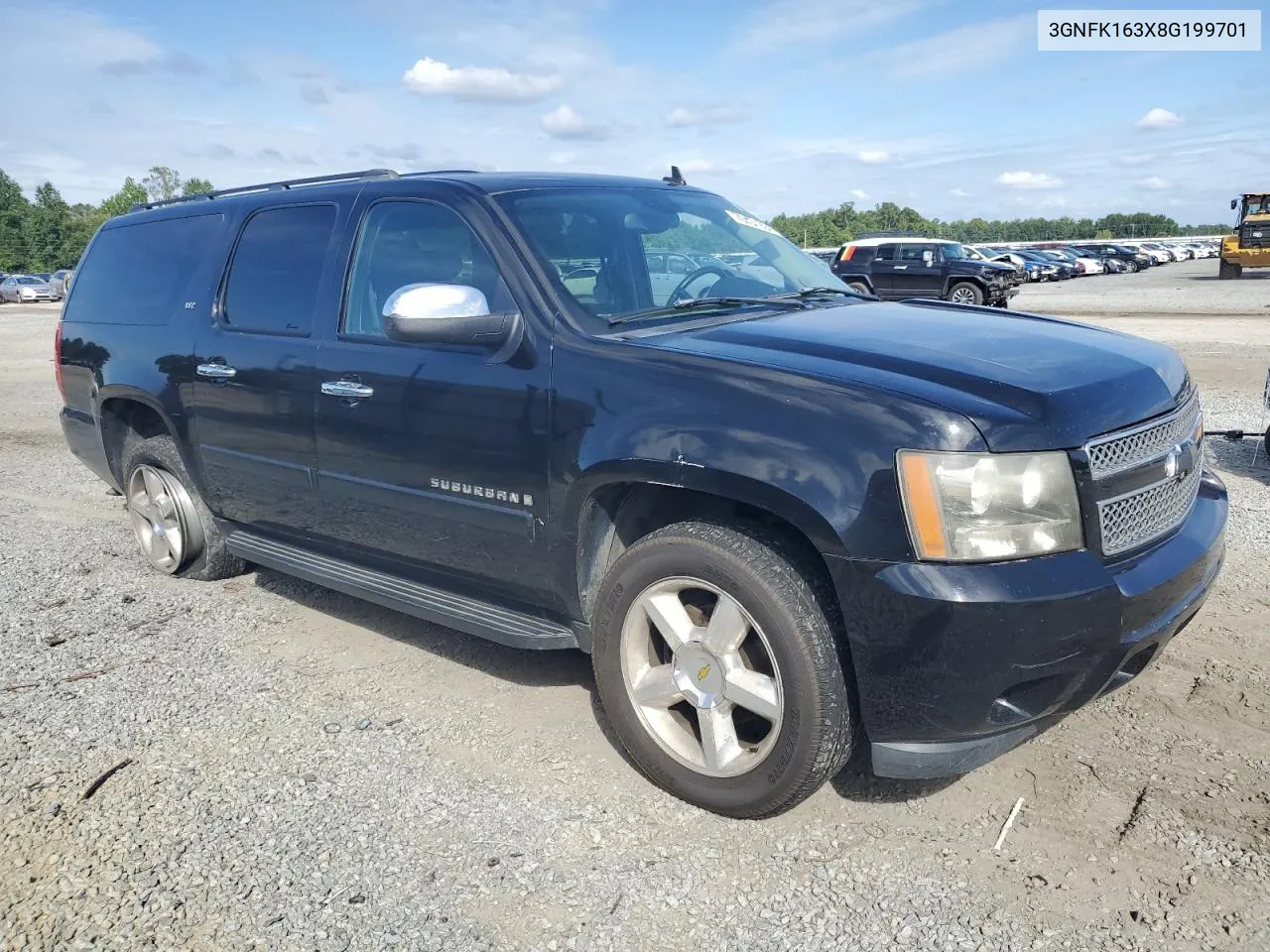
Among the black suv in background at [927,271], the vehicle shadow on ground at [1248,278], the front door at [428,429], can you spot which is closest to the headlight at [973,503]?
the front door at [428,429]

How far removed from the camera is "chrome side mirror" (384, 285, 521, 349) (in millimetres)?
3291

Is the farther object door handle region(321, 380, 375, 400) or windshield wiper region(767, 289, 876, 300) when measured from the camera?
windshield wiper region(767, 289, 876, 300)

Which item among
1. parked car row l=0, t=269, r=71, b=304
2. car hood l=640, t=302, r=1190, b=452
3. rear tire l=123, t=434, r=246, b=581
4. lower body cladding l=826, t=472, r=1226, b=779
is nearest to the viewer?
lower body cladding l=826, t=472, r=1226, b=779

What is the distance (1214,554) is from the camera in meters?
3.11

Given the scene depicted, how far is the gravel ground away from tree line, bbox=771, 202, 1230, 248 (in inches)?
3591

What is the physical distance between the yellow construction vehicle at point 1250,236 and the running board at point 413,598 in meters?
38.4

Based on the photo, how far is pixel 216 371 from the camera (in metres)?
4.52

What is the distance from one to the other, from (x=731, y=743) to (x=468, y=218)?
2017 mm

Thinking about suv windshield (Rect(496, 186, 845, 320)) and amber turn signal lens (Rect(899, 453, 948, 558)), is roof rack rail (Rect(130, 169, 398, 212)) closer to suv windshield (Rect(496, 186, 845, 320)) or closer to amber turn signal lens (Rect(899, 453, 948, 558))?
suv windshield (Rect(496, 186, 845, 320))

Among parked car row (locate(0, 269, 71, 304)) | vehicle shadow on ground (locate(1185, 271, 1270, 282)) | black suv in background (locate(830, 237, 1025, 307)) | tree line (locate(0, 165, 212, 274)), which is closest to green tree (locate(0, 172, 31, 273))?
tree line (locate(0, 165, 212, 274))

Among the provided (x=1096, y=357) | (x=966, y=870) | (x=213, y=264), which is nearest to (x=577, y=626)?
(x=966, y=870)

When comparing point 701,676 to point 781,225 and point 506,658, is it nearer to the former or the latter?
point 506,658

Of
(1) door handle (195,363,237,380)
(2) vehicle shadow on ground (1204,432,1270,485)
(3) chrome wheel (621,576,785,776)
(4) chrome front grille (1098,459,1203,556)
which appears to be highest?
(1) door handle (195,363,237,380)

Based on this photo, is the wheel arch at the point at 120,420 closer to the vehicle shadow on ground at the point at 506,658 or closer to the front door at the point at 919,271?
the vehicle shadow on ground at the point at 506,658
